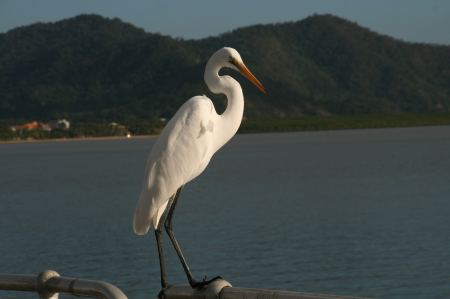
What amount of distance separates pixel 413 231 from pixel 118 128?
10372 centimetres

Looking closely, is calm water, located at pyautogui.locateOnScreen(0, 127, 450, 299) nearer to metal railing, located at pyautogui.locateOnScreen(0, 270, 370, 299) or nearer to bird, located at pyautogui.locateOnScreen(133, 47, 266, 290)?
bird, located at pyautogui.locateOnScreen(133, 47, 266, 290)

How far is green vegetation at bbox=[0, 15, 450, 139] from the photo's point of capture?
448 feet

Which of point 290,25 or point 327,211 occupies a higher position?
point 290,25

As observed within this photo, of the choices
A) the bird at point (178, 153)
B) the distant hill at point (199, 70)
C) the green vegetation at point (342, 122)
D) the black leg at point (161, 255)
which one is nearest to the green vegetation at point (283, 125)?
the green vegetation at point (342, 122)

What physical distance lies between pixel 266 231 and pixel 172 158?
22068 mm

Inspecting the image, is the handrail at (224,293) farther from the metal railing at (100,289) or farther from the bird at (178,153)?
the bird at (178,153)

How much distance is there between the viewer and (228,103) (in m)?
5.43

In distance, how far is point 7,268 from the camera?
2205 cm

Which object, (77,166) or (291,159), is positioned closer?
(291,159)

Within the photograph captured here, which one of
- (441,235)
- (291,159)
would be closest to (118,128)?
(291,159)

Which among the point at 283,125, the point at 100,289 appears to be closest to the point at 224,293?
the point at 100,289

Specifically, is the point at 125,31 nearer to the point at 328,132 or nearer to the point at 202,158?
the point at 328,132

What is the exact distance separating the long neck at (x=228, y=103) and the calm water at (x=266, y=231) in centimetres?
1195

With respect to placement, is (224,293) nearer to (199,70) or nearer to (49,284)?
(49,284)
